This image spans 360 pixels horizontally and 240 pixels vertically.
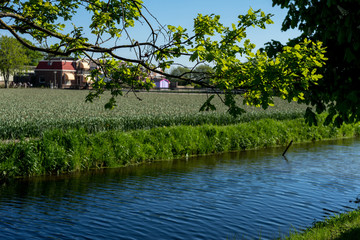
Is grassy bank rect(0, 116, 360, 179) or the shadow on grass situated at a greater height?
grassy bank rect(0, 116, 360, 179)

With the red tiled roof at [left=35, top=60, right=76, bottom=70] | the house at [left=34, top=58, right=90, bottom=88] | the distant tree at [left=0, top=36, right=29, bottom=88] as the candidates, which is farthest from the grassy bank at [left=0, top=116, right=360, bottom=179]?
the distant tree at [left=0, top=36, right=29, bottom=88]

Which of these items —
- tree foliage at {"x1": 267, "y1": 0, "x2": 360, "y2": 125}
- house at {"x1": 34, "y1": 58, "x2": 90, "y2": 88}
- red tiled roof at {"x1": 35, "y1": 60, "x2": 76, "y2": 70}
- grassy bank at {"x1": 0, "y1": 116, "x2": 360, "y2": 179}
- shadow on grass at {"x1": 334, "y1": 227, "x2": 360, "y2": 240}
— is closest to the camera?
tree foliage at {"x1": 267, "y1": 0, "x2": 360, "y2": 125}

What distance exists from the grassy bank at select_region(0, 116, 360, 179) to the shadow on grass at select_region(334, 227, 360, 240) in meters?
12.7

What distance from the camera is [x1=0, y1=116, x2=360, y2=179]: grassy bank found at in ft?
58.1

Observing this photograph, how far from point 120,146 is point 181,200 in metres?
6.55

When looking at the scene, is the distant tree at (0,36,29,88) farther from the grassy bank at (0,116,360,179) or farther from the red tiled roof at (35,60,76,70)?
the grassy bank at (0,116,360,179)

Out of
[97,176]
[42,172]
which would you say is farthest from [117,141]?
[42,172]

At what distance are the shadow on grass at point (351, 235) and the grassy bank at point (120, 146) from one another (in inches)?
498

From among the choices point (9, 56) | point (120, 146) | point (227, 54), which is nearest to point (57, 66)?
point (9, 56)

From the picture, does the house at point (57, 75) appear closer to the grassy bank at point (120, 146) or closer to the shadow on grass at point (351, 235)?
the grassy bank at point (120, 146)

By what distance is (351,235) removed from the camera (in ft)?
30.7

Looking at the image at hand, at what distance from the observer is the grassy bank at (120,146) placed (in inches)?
697

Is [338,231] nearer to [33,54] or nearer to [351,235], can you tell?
[351,235]

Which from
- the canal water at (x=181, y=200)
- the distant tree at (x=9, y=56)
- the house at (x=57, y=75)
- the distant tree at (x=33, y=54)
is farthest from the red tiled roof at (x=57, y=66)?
the canal water at (x=181, y=200)
